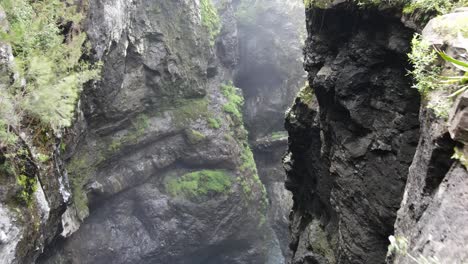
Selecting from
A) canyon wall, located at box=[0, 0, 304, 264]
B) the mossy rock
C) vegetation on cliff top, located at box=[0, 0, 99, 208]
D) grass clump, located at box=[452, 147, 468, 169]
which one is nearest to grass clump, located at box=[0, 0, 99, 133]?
vegetation on cliff top, located at box=[0, 0, 99, 208]

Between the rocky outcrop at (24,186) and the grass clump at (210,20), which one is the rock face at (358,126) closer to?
the rocky outcrop at (24,186)

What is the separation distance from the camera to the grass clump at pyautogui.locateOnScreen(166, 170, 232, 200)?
69.1 ft

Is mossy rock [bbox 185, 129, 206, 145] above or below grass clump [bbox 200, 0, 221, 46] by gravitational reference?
below

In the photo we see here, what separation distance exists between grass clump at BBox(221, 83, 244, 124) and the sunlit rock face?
353 mm

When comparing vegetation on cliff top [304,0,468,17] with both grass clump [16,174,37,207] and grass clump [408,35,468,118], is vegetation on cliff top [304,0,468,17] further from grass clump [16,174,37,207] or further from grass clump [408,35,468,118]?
grass clump [16,174,37,207]

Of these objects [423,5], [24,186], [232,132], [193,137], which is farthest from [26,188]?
[232,132]

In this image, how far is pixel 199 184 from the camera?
2127 centimetres

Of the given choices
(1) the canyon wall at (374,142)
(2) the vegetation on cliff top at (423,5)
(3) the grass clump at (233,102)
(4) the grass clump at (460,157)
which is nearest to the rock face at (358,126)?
(1) the canyon wall at (374,142)

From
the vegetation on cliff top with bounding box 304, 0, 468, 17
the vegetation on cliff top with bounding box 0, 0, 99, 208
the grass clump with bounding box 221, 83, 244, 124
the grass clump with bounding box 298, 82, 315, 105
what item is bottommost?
the grass clump with bounding box 221, 83, 244, 124

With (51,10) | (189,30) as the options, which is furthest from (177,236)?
(51,10)

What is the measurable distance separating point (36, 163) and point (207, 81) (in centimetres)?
1634

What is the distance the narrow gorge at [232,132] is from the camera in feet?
15.0

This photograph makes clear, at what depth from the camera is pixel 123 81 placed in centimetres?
1867

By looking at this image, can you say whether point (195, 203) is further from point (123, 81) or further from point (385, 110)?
point (385, 110)
